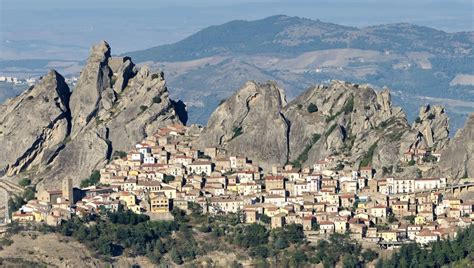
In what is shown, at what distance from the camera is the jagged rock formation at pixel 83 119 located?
4707 inches

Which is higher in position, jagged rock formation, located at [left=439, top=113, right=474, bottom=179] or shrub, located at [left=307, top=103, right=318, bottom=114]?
shrub, located at [left=307, top=103, right=318, bottom=114]

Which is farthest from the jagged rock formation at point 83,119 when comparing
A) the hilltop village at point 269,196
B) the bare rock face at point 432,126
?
the bare rock face at point 432,126

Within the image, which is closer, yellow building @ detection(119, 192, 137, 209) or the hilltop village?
the hilltop village

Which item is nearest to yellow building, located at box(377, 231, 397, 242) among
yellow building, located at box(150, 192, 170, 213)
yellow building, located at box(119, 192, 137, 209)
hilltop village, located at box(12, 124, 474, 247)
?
hilltop village, located at box(12, 124, 474, 247)

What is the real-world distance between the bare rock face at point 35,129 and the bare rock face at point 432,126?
2391 centimetres

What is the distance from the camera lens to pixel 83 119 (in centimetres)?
12294

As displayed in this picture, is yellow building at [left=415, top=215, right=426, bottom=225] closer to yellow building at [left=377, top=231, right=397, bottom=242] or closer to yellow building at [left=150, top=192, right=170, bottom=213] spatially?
yellow building at [left=377, top=231, right=397, bottom=242]

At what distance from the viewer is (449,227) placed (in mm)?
104750

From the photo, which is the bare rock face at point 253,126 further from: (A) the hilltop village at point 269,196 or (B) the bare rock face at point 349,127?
(A) the hilltop village at point 269,196

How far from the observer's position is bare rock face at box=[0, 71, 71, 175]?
122m

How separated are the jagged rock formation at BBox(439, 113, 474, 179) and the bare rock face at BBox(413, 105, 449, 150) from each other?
3.77 m

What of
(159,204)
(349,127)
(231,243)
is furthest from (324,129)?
(231,243)

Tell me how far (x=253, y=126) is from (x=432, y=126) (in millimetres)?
11547

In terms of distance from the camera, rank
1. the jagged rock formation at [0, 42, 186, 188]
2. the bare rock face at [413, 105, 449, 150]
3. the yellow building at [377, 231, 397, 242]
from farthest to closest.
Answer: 1. the jagged rock formation at [0, 42, 186, 188]
2. the bare rock face at [413, 105, 449, 150]
3. the yellow building at [377, 231, 397, 242]
